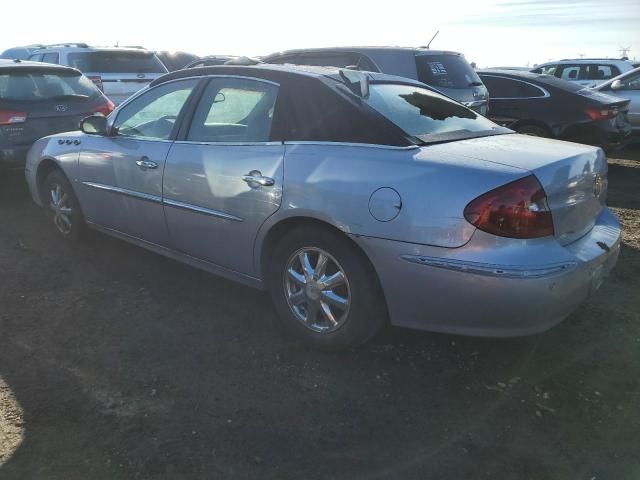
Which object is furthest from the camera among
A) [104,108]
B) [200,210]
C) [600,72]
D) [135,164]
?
[600,72]

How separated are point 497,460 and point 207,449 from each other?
1238 mm

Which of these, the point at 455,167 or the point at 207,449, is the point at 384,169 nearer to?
the point at 455,167

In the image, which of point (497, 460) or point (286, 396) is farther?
point (286, 396)

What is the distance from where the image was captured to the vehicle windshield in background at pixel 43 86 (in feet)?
21.6

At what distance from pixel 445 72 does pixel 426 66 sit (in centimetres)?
29

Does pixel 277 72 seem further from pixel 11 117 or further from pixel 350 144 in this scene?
pixel 11 117

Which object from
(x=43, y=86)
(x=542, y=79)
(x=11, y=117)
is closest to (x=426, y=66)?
(x=542, y=79)

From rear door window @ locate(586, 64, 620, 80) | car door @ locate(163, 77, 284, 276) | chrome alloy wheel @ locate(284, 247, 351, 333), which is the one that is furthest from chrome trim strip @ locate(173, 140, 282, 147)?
rear door window @ locate(586, 64, 620, 80)

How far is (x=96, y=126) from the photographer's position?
14.8 ft

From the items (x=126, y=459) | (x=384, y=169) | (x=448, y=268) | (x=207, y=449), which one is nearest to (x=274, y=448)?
(x=207, y=449)

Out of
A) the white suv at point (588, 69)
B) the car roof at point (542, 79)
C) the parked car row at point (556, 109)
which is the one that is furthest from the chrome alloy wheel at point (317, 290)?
the white suv at point (588, 69)

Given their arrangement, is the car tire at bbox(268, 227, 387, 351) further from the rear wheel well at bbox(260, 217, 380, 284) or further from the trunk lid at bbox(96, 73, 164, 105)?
the trunk lid at bbox(96, 73, 164, 105)

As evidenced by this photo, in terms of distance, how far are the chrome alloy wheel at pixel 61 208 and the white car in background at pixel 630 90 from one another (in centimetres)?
907

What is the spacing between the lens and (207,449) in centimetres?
251
